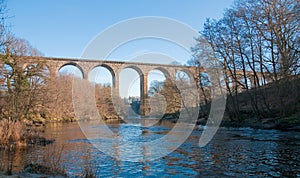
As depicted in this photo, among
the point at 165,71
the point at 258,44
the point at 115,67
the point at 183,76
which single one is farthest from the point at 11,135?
the point at 115,67

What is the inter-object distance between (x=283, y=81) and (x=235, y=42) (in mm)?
7389

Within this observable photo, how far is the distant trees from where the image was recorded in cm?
1908

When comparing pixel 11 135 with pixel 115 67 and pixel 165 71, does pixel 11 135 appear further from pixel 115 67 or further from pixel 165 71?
pixel 115 67

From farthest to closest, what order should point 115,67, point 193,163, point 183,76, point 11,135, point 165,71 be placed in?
1. point 115,67
2. point 165,71
3. point 183,76
4. point 11,135
5. point 193,163

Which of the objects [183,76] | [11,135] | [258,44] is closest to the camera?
[11,135]

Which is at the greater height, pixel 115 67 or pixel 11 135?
pixel 115 67

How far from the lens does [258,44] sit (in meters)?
23.4

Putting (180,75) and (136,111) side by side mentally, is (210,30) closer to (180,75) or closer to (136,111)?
(180,75)

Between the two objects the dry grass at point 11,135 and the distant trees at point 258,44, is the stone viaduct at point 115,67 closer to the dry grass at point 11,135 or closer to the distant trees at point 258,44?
the distant trees at point 258,44

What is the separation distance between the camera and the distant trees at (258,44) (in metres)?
19.1

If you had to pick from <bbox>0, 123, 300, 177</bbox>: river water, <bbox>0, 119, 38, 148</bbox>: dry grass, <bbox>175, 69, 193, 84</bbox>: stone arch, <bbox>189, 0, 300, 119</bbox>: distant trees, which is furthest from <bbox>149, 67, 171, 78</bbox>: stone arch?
<bbox>0, 123, 300, 177</bbox>: river water

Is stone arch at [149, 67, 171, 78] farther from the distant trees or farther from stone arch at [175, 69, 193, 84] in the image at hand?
the distant trees

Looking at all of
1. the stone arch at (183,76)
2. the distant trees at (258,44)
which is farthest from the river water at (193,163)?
the stone arch at (183,76)

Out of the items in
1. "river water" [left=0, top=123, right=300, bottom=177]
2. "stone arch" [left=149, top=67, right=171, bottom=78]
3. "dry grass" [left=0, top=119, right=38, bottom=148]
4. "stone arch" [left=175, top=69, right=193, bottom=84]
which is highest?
"stone arch" [left=149, top=67, right=171, bottom=78]
